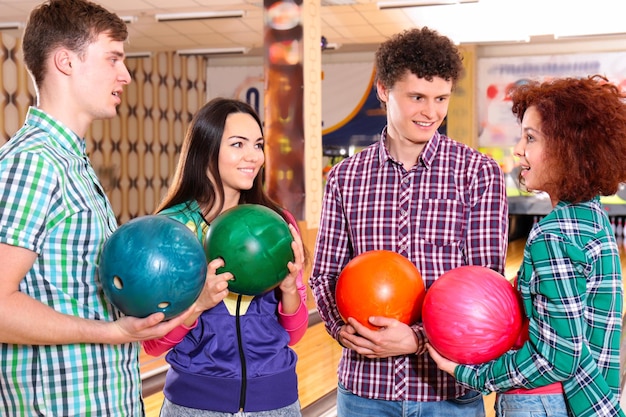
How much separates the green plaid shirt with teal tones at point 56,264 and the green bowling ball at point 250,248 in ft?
0.85

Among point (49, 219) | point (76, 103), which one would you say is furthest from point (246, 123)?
point (49, 219)

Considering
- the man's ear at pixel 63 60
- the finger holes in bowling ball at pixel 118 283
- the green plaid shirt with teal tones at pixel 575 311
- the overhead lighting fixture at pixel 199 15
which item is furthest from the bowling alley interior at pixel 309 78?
the man's ear at pixel 63 60

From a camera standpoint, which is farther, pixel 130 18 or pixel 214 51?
pixel 214 51

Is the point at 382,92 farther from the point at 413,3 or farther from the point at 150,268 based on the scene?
the point at 413,3

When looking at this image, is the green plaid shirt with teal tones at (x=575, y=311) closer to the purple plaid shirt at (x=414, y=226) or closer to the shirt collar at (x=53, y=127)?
the purple plaid shirt at (x=414, y=226)

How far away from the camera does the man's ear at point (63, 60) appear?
1.28 meters

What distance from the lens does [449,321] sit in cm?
140

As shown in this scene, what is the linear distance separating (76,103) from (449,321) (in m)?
0.80

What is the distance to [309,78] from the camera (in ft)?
17.4

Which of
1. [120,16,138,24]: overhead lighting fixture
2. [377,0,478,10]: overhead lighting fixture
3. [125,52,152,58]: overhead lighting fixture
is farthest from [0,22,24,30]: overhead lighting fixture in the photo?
[377,0,478,10]: overhead lighting fixture

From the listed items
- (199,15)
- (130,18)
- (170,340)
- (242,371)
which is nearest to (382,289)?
(242,371)

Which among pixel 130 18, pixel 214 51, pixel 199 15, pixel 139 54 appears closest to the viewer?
pixel 199 15

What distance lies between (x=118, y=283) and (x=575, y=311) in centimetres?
79

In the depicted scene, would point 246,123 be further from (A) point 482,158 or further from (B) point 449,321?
(B) point 449,321
